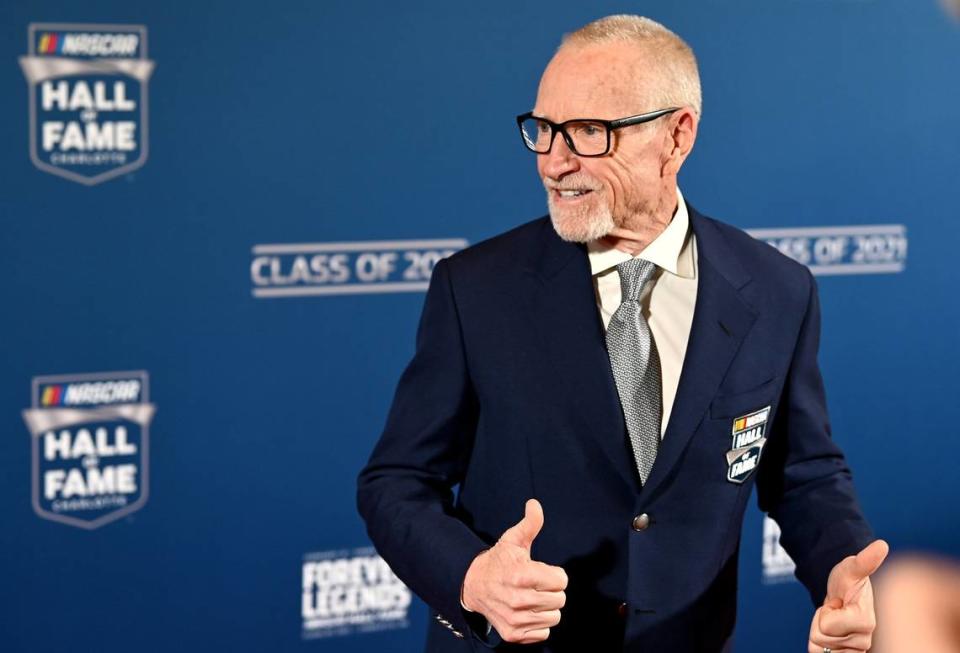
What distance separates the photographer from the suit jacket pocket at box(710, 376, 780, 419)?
6.93 feet

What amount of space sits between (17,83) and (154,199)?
1.25 ft

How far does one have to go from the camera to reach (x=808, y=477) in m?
2.20

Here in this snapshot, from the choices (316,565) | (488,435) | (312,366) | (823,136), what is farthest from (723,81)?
(488,435)

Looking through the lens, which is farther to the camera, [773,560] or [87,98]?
[773,560]

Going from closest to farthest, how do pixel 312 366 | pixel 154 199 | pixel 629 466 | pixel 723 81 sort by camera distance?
pixel 629 466, pixel 154 199, pixel 312 366, pixel 723 81

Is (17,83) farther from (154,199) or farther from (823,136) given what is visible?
(823,136)

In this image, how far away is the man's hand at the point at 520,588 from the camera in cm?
178

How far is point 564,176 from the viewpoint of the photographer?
2131 mm

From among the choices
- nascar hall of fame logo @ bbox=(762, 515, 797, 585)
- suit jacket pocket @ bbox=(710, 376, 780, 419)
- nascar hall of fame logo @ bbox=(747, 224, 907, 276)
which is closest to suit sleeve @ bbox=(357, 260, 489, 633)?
suit jacket pocket @ bbox=(710, 376, 780, 419)

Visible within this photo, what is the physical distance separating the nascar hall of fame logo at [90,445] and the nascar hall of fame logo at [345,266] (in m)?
0.37

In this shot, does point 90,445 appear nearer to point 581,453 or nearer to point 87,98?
point 87,98

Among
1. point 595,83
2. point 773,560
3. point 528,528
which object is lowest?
point 773,560

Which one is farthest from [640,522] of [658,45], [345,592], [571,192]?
[345,592]

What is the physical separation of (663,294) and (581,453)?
0.94 feet
